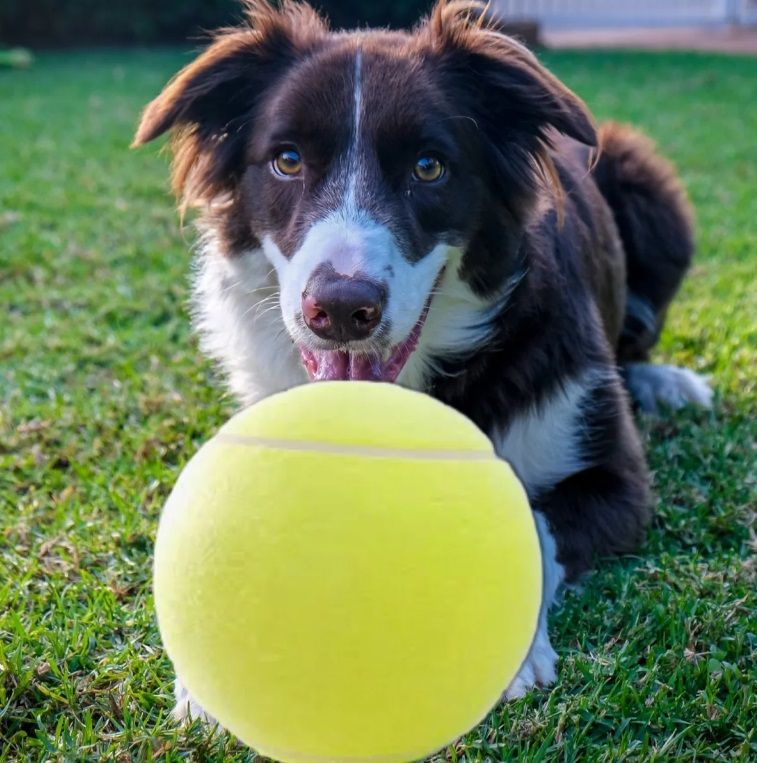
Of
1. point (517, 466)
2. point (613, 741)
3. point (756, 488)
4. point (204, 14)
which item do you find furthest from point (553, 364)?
point (204, 14)

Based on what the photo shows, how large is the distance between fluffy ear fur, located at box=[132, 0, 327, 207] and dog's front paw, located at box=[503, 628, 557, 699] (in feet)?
→ 5.49

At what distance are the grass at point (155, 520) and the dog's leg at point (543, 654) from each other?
0.13 feet

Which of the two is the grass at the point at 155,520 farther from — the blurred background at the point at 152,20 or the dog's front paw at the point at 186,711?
the blurred background at the point at 152,20

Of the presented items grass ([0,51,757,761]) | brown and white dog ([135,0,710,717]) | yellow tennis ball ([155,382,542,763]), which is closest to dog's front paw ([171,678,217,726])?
grass ([0,51,757,761])

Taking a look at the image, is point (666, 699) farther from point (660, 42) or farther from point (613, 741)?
point (660, 42)

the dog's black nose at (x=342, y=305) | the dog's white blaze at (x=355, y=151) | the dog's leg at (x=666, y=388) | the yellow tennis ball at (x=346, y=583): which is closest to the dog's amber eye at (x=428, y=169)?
the dog's white blaze at (x=355, y=151)

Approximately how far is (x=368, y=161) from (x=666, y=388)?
1875 mm

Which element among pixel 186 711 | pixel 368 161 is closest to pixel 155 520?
pixel 186 711

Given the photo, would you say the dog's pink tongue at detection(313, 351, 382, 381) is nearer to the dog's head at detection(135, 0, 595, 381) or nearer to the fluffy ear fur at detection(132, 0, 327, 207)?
the dog's head at detection(135, 0, 595, 381)

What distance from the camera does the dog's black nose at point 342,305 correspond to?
7.45 feet

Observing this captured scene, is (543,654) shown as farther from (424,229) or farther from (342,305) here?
(424,229)

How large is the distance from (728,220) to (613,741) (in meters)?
5.14

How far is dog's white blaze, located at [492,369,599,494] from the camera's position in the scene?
295cm

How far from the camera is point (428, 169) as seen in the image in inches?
107
